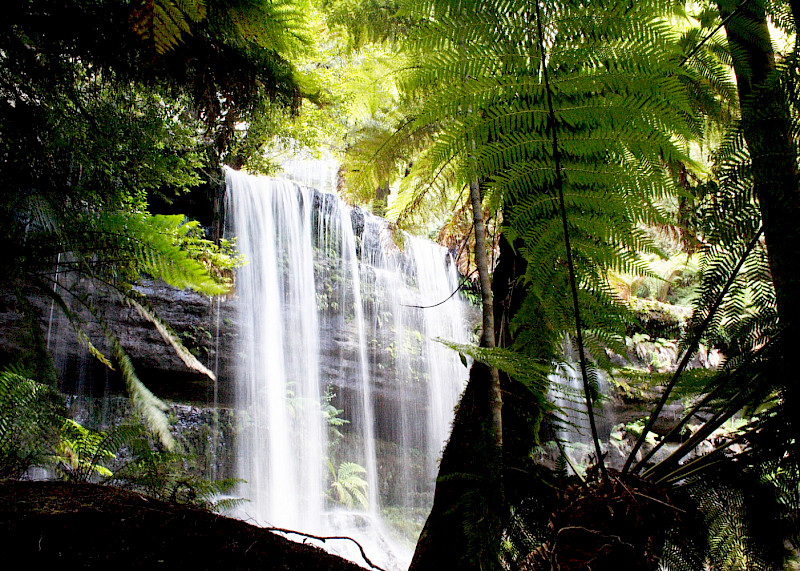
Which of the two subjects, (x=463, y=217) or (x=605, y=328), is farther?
(x=463, y=217)

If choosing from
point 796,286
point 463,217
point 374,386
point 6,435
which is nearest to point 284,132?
point 463,217

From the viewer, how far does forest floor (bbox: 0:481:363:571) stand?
0.86 meters

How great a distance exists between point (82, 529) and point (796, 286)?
174 centimetres

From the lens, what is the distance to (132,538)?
0.92 meters

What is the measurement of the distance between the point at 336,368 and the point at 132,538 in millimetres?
7661

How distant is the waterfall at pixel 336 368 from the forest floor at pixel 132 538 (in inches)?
247

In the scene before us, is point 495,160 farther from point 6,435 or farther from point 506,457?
point 6,435

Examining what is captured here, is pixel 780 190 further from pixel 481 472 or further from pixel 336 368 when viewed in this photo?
pixel 336 368

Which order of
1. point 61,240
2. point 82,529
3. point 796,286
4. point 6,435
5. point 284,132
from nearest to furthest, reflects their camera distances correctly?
point 82,529 < point 796,286 < point 61,240 < point 6,435 < point 284,132

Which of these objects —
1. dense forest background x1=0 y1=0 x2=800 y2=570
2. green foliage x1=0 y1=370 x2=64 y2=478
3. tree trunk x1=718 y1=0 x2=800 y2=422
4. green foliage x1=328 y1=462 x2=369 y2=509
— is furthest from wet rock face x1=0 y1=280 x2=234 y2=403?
tree trunk x1=718 y1=0 x2=800 y2=422

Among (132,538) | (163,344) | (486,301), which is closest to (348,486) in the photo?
(163,344)

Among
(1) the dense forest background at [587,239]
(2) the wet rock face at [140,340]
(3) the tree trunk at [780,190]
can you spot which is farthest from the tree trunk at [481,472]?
(2) the wet rock face at [140,340]

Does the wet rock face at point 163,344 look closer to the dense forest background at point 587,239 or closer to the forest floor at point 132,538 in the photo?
the dense forest background at point 587,239

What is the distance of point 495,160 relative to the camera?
123 cm
